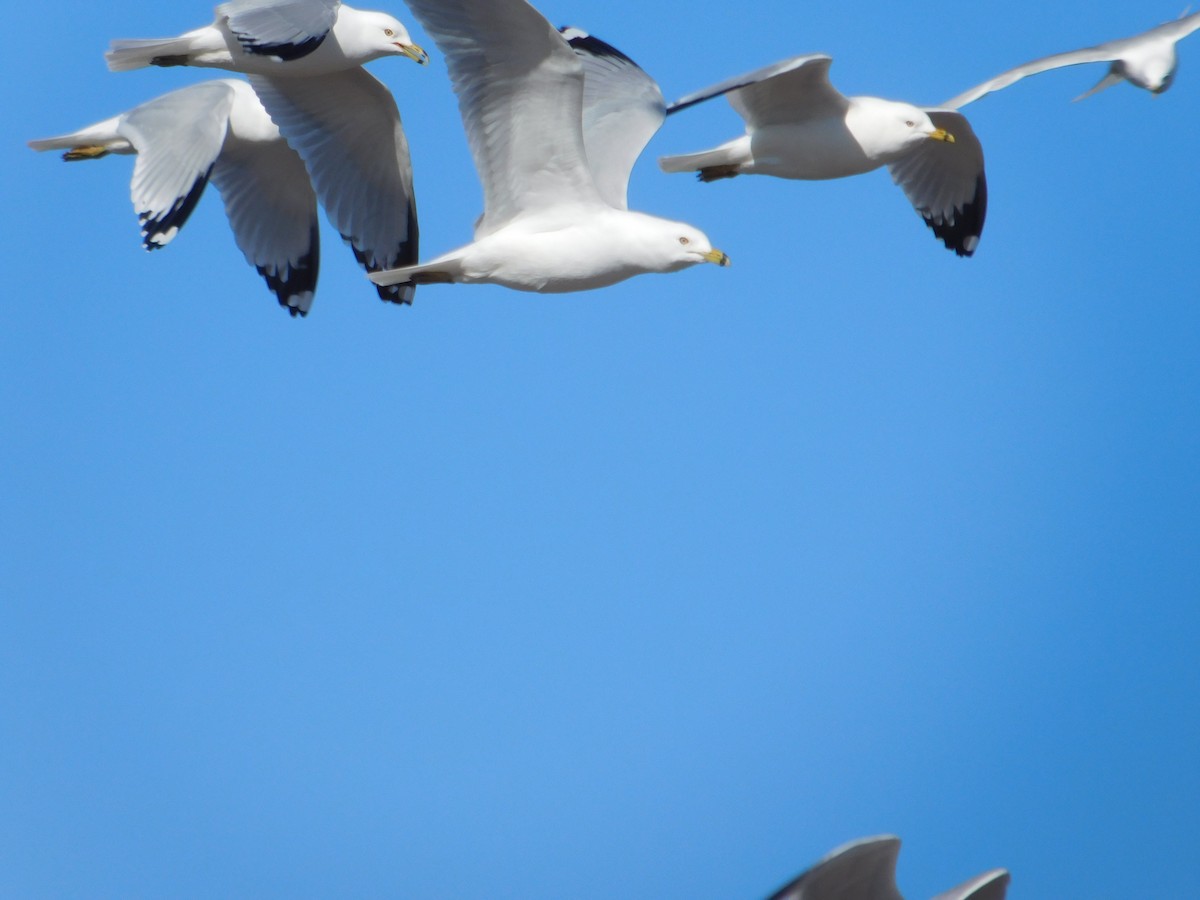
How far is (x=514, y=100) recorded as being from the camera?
5.56 meters

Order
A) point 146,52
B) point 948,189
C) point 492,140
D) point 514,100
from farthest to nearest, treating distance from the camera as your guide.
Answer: point 948,189 < point 146,52 < point 492,140 < point 514,100

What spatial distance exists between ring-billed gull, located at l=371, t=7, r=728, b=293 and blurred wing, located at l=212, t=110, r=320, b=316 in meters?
1.96

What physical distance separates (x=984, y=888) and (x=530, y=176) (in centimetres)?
229

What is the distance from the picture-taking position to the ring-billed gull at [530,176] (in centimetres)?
546

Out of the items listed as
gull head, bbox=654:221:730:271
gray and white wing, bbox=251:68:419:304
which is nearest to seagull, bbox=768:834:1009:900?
gull head, bbox=654:221:730:271

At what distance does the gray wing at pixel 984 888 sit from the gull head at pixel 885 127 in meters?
2.74

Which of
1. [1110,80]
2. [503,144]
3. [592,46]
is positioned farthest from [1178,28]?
[503,144]

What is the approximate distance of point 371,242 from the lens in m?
6.89

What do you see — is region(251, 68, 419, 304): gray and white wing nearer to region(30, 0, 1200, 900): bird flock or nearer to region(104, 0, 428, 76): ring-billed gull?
region(30, 0, 1200, 900): bird flock

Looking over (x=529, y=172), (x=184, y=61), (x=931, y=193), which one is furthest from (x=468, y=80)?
(x=931, y=193)

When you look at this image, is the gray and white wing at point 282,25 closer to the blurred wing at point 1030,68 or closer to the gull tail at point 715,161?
the gull tail at point 715,161

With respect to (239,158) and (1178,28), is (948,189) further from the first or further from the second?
(239,158)

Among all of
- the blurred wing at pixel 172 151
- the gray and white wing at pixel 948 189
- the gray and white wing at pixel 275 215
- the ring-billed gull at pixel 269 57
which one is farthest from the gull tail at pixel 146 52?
the gray and white wing at pixel 948 189

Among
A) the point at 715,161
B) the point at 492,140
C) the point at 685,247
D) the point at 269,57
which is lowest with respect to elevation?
the point at 685,247
